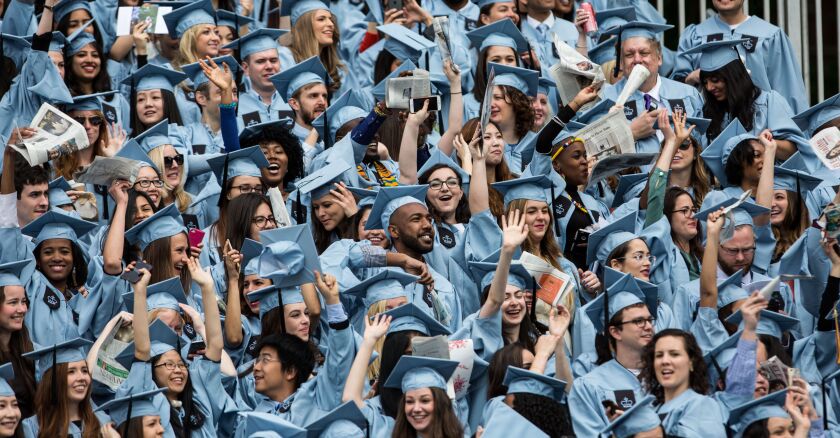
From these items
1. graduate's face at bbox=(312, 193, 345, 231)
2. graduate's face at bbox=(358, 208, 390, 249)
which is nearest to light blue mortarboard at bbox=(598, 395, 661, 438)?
graduate's face at bbox=(358, 208, 390, 249)

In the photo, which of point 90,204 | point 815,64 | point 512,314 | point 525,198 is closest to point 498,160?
point 525,198

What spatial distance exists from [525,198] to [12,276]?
107 inches

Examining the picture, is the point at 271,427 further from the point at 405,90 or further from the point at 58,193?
the point at 405,90

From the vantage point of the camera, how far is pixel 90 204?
1158 centimetres

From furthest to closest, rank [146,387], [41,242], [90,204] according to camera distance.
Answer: [90,204], [41,242], [146,387]

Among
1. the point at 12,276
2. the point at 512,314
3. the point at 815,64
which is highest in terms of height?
the point at 12,276

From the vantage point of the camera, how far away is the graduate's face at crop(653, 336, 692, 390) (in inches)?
381

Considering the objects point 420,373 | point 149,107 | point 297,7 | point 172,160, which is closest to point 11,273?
point 172,160

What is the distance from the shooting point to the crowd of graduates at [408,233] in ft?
32.1

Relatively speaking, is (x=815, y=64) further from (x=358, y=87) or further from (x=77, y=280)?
(x=77, y=280)

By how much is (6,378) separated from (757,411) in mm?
3438

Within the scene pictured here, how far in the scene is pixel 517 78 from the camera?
1230cm

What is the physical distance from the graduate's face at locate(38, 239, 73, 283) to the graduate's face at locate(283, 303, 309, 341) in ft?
4.12

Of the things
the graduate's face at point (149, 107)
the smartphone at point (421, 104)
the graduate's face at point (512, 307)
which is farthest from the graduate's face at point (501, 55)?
the graduate's face at point (512, 307)
